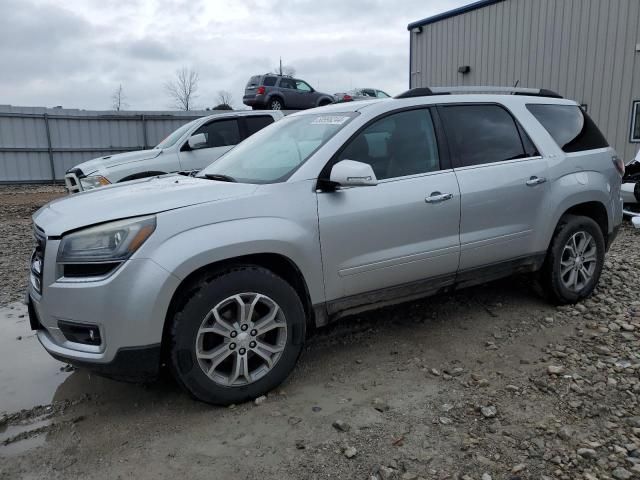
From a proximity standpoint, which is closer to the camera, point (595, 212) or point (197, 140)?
point (595, 212)

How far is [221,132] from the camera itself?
9.16 metres

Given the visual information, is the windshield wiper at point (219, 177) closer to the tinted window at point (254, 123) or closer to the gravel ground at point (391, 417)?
the gravel ground at point (391, 417)

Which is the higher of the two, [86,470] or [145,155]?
[145,155]

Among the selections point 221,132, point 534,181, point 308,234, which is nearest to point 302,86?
point 221,132

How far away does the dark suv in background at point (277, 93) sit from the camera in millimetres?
21953

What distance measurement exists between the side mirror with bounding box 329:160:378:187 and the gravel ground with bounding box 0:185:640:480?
4.19 ft

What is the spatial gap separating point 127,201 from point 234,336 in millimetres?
979

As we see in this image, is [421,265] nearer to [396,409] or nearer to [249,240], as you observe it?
[396,409]

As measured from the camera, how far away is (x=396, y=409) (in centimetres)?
306

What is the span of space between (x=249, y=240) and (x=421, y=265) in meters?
1.30

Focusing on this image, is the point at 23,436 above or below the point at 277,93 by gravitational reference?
below

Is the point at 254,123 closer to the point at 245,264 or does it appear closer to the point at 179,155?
the point at 179,155

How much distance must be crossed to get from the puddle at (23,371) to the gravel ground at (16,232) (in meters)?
0.97

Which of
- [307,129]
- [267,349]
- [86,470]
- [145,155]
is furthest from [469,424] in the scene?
[145,155]
